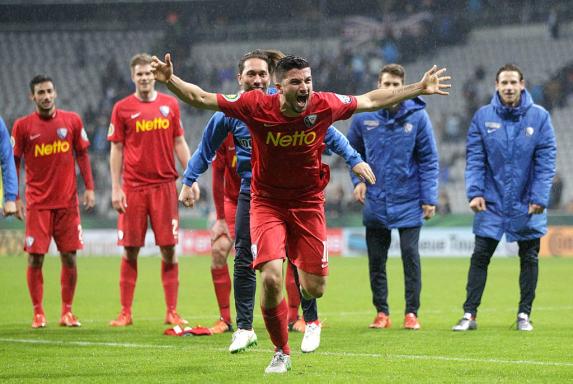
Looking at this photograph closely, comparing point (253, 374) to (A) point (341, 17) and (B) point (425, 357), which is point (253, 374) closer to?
(B) point (425, 357)

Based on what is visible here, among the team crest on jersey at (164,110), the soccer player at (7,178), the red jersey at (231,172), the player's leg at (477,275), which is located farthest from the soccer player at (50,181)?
the player's leg at (477,275)

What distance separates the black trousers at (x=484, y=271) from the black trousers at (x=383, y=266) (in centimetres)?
49

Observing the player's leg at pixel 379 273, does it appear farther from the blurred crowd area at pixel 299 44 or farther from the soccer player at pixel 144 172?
the blurred crowd area at pixel 299 44

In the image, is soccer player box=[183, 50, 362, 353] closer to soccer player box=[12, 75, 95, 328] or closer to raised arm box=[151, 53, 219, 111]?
raised arm box=[151, 53, 219, 111]

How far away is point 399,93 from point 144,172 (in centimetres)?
433

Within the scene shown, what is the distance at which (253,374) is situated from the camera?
6598 millimetres

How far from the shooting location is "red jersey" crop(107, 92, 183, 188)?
10609 mm

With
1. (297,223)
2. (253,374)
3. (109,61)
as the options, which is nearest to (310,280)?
(297,223)

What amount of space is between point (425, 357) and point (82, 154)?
5011 millimetres

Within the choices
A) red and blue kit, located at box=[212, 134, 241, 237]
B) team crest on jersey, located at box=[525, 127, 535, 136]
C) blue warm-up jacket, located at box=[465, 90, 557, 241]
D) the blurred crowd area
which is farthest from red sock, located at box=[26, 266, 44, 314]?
the blurred crowd area

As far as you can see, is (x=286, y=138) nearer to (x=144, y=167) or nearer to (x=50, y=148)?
(x=144, y=167)

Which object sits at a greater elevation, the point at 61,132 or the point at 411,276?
the point at 61,132

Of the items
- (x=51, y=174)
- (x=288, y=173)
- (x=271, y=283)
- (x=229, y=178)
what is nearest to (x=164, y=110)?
(x=51, y=174)

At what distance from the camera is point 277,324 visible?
674cm
